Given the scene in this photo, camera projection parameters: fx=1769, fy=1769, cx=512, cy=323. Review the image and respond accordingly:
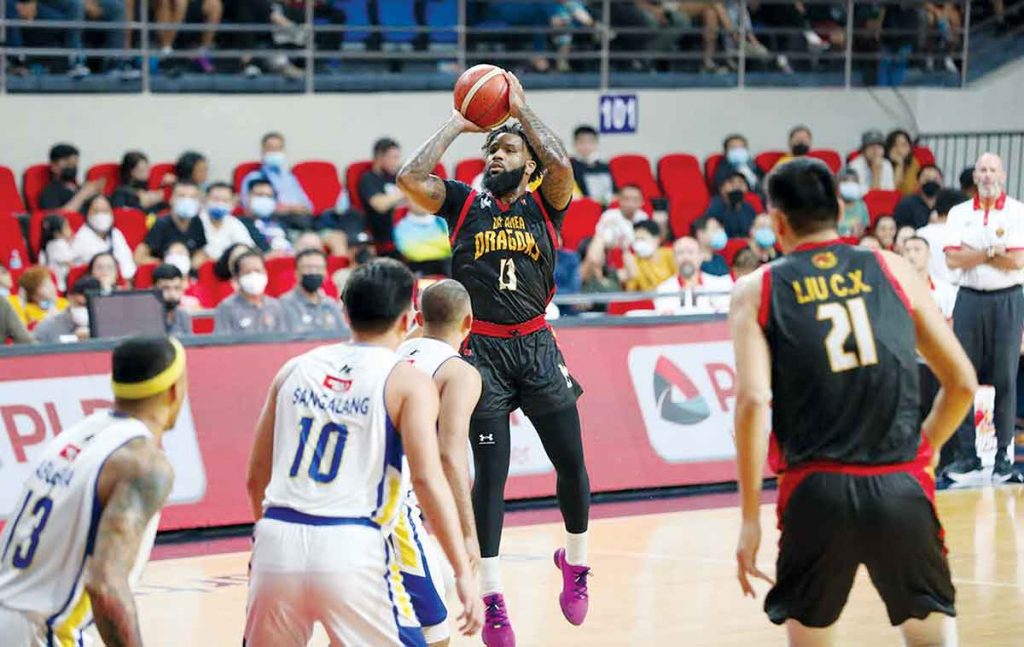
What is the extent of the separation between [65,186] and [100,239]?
1.24 m

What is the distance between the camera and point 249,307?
13.1 metres

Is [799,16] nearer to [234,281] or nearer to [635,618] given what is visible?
[234,281]

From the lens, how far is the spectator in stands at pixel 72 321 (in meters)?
12.4

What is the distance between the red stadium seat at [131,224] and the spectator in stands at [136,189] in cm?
26

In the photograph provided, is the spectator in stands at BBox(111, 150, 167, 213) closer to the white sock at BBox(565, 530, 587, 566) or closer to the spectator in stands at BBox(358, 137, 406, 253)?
the spectator in stands at BBox(358, 137, 406, 253)

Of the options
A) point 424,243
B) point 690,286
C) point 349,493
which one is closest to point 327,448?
point 349,493

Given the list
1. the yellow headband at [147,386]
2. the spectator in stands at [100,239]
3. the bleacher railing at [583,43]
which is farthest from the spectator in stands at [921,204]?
the yellow headband at [147,386]

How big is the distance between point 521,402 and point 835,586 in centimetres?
297

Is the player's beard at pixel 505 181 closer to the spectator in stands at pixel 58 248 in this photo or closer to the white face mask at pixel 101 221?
the spectator in stands at pixel 58 248

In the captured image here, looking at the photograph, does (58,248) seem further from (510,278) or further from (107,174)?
(510,278)

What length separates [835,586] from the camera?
554 cm

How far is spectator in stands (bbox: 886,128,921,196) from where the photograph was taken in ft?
64.7

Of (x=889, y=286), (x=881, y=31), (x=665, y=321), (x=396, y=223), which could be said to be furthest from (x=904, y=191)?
(x=889, y=286)

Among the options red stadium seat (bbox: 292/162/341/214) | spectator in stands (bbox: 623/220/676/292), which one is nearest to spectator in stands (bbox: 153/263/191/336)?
red stadium seat (bbox: 292/162/341/214)
